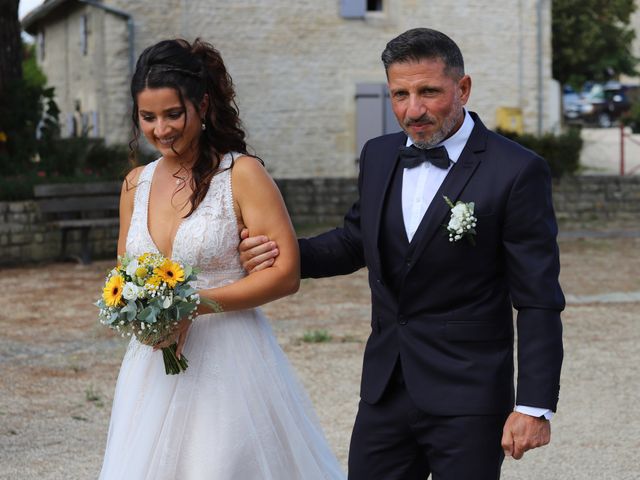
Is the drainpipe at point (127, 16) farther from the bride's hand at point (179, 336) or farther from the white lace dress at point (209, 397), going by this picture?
the bride's hand at point (179, 336)

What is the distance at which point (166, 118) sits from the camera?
13.0ft

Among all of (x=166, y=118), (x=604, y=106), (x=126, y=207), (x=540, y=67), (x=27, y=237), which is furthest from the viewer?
(x=604, y=106)

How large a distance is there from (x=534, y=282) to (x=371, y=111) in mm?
22321

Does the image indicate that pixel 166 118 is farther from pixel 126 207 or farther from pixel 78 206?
pixel 78 206

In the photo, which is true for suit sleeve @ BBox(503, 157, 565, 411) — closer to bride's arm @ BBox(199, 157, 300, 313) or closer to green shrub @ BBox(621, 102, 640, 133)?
bride's arm @ BBox(199, 157, 300, 313)

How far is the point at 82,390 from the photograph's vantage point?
828 cm

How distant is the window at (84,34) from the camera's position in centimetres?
2608

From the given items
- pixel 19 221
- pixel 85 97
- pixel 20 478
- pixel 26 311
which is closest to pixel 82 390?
pixel 20 478

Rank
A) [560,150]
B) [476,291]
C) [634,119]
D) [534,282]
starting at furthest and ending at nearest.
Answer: [634,119]
[560,150]
[476,291]
[534,282]

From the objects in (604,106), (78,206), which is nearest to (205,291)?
(78,206)

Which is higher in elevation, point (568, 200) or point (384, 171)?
point (384, 171)

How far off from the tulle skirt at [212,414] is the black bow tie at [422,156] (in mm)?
894

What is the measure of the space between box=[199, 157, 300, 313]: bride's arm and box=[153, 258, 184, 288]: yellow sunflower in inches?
7.2

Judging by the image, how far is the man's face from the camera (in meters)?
3.48
